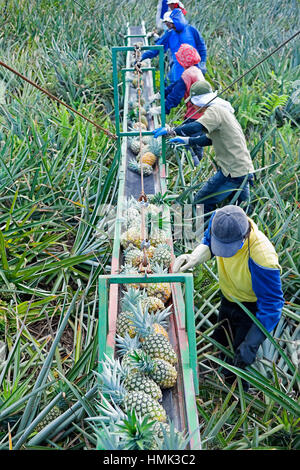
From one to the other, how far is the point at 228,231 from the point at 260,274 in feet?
0.81

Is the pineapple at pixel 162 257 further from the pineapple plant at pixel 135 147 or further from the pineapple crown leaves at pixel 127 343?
the pineapple plant at pixel 135 147

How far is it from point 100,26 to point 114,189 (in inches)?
172

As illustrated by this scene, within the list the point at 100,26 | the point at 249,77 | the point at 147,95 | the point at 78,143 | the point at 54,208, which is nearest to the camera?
the point at 54,208

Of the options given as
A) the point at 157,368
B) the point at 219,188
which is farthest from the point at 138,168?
the point at 157,368

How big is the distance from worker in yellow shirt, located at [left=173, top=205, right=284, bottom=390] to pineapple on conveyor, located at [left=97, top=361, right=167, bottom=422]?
2.02ft

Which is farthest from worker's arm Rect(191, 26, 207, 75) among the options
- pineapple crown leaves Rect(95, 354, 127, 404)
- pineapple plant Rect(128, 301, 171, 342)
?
pineapple crown leaves Rect(95, 354, 127, 404)

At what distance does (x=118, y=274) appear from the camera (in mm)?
2029

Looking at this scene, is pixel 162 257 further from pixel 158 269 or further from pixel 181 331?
pixel 181 331

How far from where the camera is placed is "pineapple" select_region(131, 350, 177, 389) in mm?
1664

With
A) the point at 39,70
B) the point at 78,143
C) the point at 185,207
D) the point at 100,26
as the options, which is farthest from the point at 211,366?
the point at 100,26

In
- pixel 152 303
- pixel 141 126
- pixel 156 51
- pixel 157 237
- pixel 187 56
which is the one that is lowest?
pixel 152 303

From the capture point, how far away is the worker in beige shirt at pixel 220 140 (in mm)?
3008

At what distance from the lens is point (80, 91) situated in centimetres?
490
